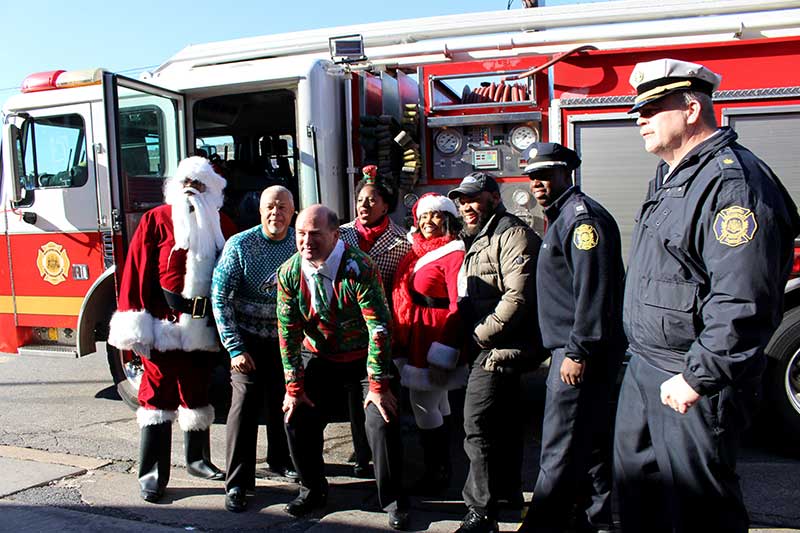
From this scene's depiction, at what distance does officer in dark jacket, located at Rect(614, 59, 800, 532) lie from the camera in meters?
2.07

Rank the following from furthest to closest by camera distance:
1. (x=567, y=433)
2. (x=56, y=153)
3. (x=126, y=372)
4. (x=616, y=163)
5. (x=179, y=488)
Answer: (x=56, y=153) → (x=126, y=372) → (x=616, y=163) → (x=179, y=488) → (x=567, y=433)

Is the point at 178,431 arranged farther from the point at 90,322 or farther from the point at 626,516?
the point at 626,516

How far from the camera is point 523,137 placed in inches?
193

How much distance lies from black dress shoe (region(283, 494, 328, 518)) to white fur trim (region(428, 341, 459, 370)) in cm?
95

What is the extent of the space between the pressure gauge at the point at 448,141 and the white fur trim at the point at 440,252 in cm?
136

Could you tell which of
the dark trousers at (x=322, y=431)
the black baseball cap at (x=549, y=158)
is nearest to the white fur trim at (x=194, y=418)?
the dark trousers at (x=322, y=431)

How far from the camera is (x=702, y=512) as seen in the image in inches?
90.5

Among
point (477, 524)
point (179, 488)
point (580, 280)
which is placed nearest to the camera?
point (580, 280)

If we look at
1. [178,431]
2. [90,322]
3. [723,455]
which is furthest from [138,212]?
[723,455]

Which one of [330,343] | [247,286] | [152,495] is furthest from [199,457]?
[330,343]

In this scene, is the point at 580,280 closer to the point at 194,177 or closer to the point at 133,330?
the point at 194,177

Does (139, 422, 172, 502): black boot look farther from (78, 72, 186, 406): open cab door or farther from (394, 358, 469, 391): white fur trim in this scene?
(78, 72, 186, 406): open cab door

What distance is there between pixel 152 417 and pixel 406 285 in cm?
159

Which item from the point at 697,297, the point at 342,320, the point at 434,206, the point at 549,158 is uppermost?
the point at 549,158
